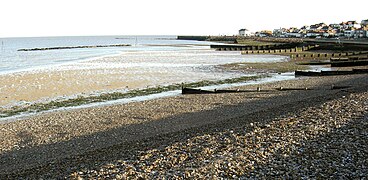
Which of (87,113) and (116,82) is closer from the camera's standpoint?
(87,113)

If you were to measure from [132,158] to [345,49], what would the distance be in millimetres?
55131

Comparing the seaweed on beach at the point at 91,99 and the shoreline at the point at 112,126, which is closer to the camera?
the shoreline at the point at 112,126

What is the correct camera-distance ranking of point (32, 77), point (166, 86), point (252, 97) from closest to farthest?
point (252, 97)
point (166, 86)
point (32, 77)

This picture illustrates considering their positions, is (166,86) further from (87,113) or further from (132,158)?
(132,158)

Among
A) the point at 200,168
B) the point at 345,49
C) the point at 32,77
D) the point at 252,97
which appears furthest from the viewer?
the point at 345,49

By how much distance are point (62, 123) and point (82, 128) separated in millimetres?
1383

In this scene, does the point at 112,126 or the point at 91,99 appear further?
the point at 91,99

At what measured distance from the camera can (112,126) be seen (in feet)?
46.3

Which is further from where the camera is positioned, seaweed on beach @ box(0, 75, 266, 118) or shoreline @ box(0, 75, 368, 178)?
seaweed on beach @ box(0, 75, 266, 118)

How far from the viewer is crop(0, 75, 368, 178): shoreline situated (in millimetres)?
9655

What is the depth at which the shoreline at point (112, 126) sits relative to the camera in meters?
9.66

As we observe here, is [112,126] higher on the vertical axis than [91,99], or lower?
lower

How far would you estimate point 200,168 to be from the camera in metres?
7.43

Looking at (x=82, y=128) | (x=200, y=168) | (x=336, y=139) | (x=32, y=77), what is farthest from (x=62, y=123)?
(x=32, y=77)
